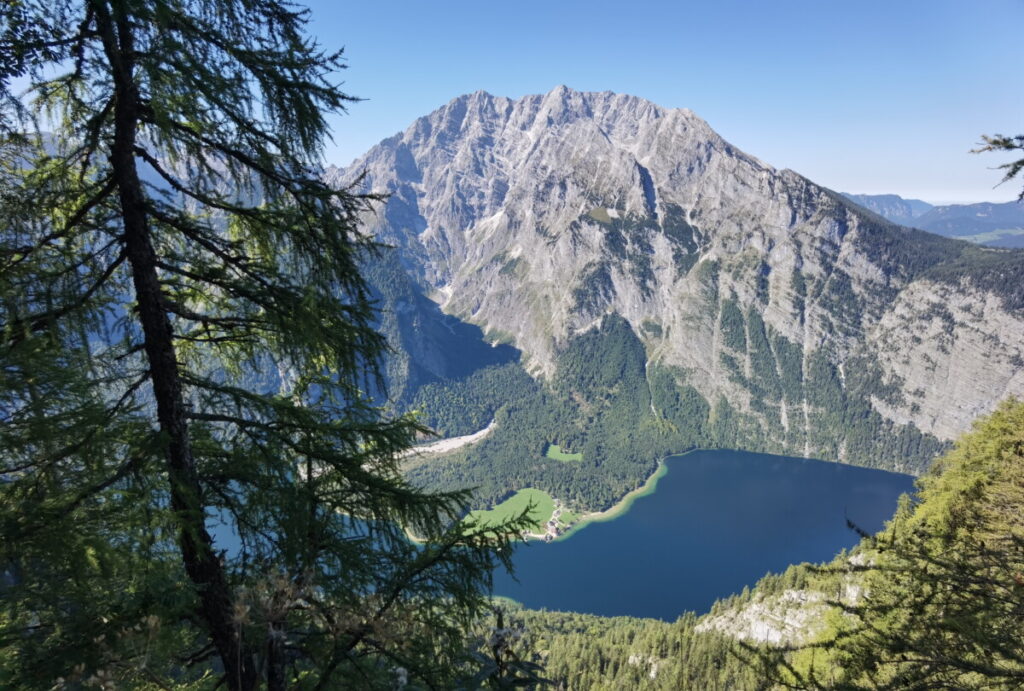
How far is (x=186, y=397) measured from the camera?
554 centimetres

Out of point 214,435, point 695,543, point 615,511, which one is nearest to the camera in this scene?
point 214,435

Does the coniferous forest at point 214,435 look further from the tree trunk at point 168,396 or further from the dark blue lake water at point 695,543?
the dark blue lake water at point 695,543

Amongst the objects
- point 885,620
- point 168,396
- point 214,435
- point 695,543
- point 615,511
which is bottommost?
point 615,511

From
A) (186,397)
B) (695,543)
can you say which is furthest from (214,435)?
(695,543)

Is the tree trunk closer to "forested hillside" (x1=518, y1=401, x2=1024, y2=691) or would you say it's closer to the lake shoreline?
"forested hillside" (x1=518, y1=401, x2=1024, y2=691)

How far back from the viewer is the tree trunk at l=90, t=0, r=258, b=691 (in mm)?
4391

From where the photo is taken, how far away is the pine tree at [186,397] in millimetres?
4023

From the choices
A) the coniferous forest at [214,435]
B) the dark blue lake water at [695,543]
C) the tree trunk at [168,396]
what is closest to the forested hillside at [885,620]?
the coniferous forest at [214,435]

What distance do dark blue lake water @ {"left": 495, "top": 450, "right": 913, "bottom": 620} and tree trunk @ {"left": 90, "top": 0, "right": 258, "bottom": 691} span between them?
103m

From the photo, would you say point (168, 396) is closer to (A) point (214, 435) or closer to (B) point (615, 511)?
(A) point (214, 435)

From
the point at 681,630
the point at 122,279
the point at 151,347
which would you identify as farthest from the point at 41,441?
the point at 681,630

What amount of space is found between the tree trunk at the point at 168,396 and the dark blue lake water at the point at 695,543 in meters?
103

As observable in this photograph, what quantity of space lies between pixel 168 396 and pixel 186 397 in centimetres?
80

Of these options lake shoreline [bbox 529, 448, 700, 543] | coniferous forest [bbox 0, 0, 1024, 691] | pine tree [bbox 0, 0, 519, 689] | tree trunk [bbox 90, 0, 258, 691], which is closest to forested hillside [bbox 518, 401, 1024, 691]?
coniferous forest [bbox 0, 0, 1024, 691]
